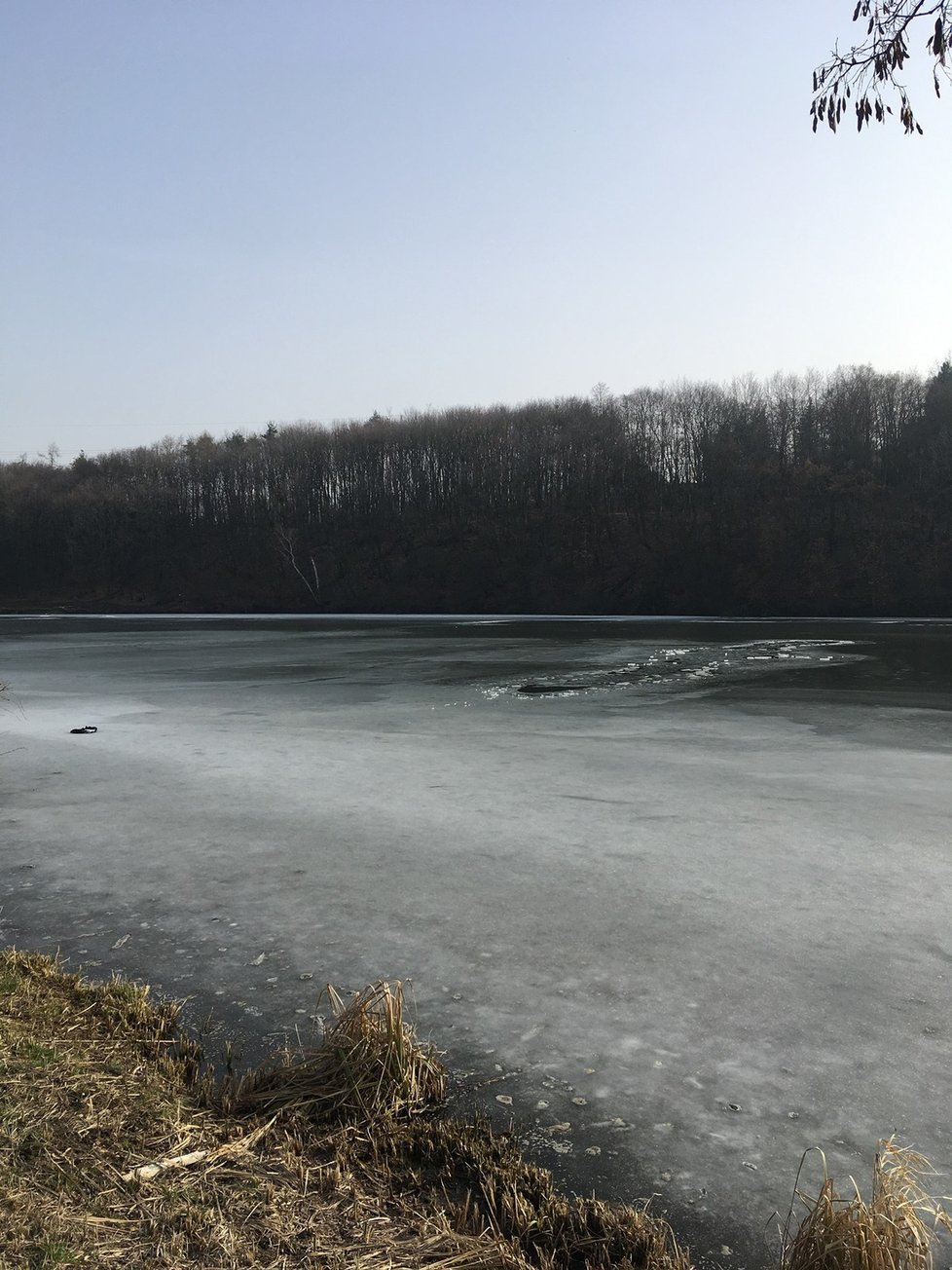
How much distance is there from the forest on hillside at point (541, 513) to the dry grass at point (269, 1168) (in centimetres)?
4658

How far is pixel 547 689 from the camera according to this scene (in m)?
14.8

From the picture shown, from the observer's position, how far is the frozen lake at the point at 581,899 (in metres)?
3.02

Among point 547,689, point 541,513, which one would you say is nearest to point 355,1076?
point 547,689

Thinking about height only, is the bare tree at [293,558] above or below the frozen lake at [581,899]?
above

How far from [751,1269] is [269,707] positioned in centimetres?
1124

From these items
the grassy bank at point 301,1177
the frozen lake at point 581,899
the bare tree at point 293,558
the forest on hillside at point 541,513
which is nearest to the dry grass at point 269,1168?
the grassy bank at point 301,1177

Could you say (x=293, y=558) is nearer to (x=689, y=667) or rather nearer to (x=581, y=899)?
(x=689, y=667)

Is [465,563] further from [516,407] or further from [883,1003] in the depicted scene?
[883,1003]

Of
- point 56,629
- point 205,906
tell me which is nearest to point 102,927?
point 205,906

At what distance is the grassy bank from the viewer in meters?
2.17

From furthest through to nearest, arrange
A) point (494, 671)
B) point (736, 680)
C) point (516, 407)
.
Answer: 1. point (516, 407)
2. point (494, 671)
3. point (736, 680)

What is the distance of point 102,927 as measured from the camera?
468 centimetres

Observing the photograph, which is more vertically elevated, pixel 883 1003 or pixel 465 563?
pixel 465 563

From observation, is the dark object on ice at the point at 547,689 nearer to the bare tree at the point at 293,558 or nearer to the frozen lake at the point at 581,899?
the frozen lake at the point at 581,899
